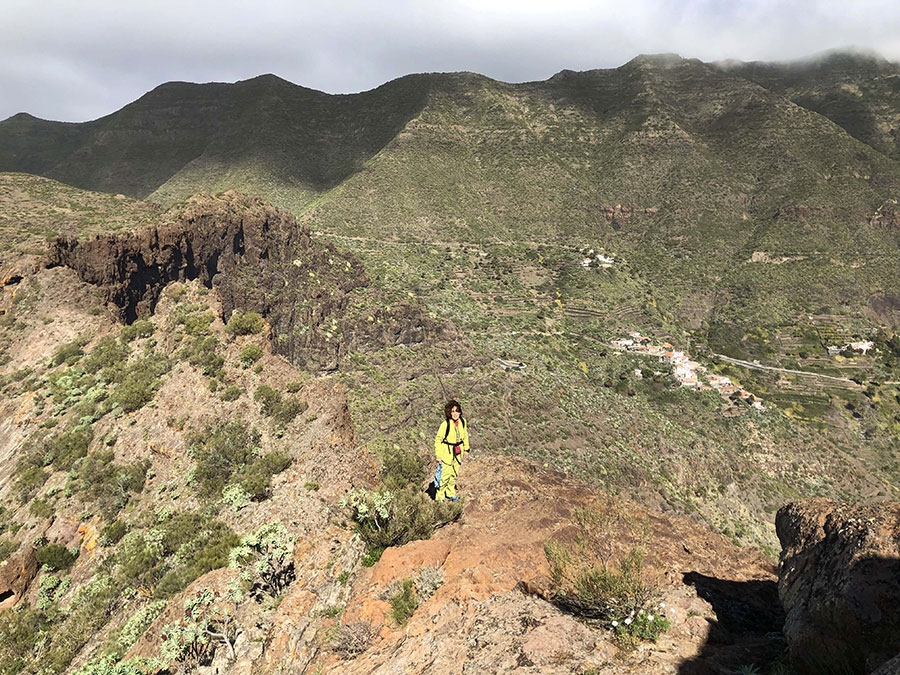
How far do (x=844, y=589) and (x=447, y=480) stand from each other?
7.06 m

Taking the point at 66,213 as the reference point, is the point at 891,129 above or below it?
above

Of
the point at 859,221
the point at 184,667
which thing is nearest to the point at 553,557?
the point at 184,667

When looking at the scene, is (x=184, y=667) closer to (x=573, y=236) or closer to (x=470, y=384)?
(x=470, y=384)

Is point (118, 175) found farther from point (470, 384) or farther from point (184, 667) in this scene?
point (184, 667)

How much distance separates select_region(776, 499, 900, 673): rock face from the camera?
454 centimetres

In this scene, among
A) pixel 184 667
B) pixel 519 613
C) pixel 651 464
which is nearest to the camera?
pixel 519 613

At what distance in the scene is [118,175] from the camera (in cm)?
12900

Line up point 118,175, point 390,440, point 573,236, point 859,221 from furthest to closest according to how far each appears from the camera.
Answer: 1. point 118,175
2. point 573,236
3. point 859,221
4. point 390,440

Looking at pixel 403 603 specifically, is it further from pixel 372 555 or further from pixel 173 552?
pixel 173 552

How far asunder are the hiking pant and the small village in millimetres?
65195

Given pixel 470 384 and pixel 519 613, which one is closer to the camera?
pixel 519 613

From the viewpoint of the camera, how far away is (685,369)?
240ft

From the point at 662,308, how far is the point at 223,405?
313 feet

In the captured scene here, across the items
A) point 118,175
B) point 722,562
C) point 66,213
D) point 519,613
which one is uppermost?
point 118,175
